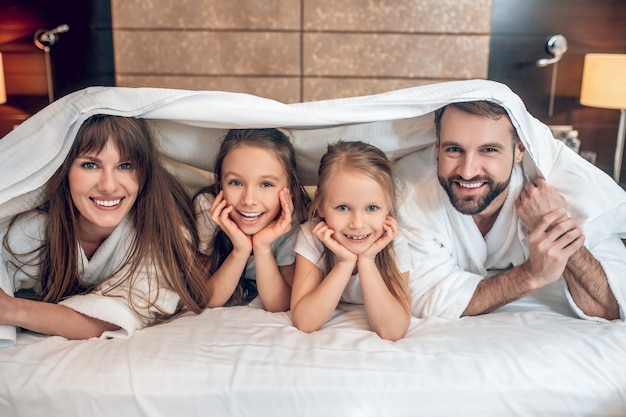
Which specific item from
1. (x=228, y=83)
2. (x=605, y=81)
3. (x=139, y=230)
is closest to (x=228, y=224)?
(x=139, y=230)

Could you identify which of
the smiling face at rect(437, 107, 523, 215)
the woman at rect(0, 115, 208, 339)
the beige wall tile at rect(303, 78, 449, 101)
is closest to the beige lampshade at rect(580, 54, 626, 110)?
the beige wall tile at rect(303, 78, 449, 101)

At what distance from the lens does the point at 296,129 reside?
137 cm

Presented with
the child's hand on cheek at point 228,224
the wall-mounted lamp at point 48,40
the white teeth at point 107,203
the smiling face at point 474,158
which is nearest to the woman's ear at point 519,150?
the smiling face at point 474,158

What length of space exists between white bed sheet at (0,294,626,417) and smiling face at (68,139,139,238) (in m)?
0.27

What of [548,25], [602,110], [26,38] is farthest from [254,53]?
[602,110]

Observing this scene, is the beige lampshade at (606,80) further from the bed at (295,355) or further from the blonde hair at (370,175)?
the blonde hair at (370,175)

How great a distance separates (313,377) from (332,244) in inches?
10.9

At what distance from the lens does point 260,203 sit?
1255 mm

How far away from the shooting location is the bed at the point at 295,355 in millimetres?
1023

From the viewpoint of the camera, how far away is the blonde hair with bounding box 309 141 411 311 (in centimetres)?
123

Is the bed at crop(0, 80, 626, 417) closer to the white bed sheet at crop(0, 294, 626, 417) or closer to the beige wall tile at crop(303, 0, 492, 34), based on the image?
the white bed sheet at crop(0, 294, 626, 417)

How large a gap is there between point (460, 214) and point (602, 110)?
7.89 ft

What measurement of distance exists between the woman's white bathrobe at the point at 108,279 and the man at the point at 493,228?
1.91 ft

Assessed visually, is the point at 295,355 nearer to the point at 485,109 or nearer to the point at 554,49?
the point at 485,109
